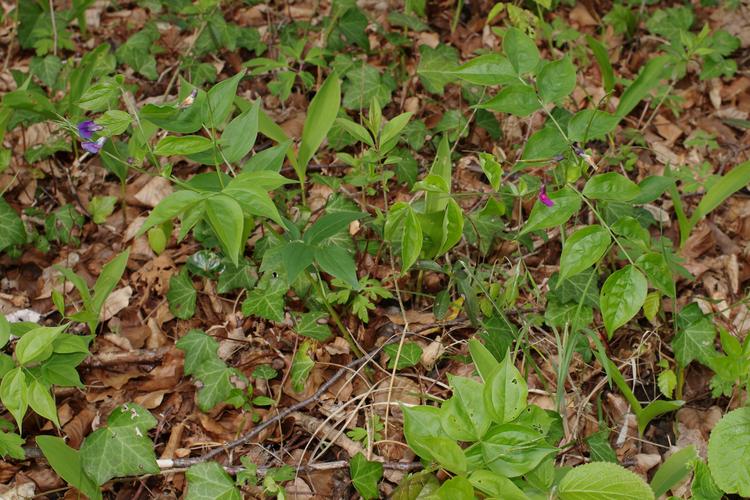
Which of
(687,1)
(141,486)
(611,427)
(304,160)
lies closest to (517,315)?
(611,427)

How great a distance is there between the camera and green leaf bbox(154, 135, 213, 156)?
1630 mm

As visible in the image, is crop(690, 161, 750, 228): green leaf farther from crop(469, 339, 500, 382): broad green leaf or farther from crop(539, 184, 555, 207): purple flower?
crop(469, 339, 500, 382): broad green leaf

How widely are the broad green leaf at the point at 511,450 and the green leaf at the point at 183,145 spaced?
92 centimetres

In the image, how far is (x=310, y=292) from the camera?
2.22 meters

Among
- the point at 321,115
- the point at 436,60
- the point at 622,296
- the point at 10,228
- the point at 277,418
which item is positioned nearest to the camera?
the point at 622,296

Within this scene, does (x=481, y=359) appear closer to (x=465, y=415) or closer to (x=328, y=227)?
(x=465, y=415)

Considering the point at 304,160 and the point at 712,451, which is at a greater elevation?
the point at 304,160

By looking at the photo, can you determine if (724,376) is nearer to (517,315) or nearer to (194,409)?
(517,315)

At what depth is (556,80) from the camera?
1.87 meters

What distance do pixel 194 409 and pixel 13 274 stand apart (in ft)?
3.08

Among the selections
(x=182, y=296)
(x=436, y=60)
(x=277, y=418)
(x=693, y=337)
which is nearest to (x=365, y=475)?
(x=277, y=418)

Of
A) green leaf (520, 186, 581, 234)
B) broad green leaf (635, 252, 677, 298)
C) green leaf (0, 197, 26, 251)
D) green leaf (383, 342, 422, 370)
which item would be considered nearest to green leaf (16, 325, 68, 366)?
green leaf (0, 197, 26, 251)

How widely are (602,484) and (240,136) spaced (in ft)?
4.03

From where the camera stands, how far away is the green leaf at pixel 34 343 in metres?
1.75
